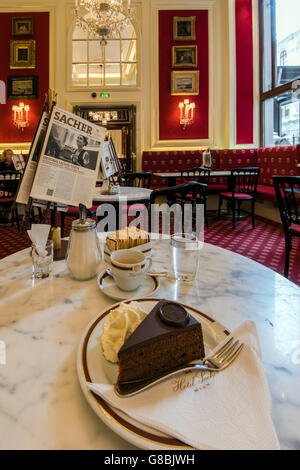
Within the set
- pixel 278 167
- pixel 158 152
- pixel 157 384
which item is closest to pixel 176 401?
pixel 157 384

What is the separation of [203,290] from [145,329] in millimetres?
309

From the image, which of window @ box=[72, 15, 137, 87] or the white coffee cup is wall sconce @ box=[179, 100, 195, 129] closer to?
window @ box=[72, 15, 137, 87]

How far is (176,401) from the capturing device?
1.12ft

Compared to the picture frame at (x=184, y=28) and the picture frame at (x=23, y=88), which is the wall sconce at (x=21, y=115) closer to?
the picture frame at (x=23, y=88)

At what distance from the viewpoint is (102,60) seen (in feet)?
19.4

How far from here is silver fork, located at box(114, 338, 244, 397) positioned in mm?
351

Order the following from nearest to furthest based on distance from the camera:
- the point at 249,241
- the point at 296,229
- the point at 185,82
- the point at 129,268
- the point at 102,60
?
the point at 129,268
the point at 296,229
the point at 249,241
the point at 185,82
the point at 102,60

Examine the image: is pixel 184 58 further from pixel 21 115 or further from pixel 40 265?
pixel 40 265

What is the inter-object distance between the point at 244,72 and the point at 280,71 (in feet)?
2.56

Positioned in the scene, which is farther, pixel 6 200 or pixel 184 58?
pixel 184 58

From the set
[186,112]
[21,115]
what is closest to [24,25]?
[21,115]

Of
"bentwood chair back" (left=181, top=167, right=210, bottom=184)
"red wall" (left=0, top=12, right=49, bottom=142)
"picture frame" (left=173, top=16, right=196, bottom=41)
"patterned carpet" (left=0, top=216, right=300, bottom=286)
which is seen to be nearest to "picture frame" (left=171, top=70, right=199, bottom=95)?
"picture frame" (left=173, top=16, right=196, bottom=41)

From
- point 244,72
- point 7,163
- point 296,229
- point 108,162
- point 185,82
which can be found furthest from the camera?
point 185,82

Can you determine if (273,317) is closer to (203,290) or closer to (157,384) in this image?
(203,290)
